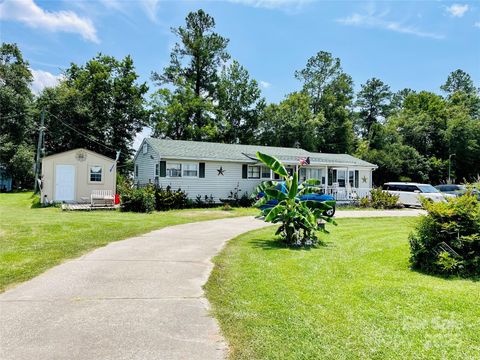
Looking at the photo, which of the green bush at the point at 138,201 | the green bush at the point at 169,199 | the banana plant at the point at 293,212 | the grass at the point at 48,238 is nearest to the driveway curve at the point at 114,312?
the grass at the point at 48,238

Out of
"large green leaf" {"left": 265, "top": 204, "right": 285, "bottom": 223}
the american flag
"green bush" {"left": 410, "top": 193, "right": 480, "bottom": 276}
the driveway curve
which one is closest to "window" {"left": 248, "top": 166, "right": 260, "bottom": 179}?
the american flag

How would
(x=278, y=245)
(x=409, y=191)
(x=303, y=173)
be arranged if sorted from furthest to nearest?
(x=303, y=173) < (x=409, y=191) < (x=278, y=245)

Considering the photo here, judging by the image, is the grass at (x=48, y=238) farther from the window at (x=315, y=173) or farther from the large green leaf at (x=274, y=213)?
the window at (x=315, y=173)

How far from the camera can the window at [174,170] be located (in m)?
22.4

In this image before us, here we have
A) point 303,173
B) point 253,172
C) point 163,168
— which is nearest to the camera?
point 163,168

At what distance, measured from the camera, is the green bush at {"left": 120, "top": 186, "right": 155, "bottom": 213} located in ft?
61.2

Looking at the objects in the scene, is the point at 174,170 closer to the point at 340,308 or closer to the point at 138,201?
the point at 138,201

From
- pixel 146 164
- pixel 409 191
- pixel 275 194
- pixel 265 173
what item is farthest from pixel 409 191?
pixel 275 194

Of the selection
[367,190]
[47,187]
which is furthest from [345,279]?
[367,190]

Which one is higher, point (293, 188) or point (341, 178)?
point (341, 178)

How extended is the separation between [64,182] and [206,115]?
70.5 ft

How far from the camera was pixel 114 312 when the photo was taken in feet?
14.9

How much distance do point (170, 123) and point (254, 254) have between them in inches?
1259

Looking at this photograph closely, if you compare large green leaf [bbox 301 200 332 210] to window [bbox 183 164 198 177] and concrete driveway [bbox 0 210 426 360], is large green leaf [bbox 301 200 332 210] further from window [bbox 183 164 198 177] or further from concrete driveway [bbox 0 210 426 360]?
window [bbox 183 164 198 177]
